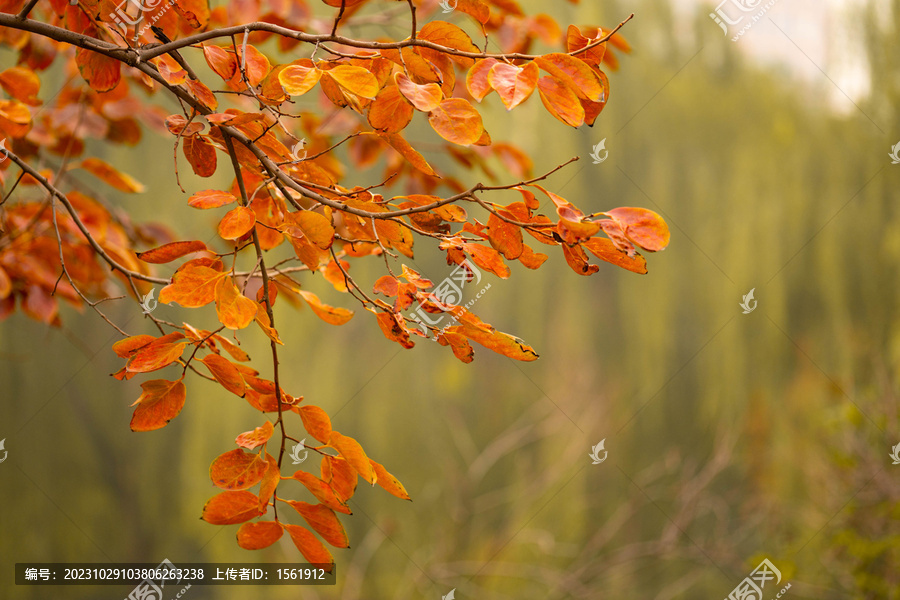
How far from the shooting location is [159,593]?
2012 mm

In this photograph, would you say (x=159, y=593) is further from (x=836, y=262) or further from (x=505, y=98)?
(x=836, y=262)

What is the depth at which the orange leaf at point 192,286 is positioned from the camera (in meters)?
0.47

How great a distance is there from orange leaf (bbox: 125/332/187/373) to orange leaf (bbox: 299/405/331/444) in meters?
0.11

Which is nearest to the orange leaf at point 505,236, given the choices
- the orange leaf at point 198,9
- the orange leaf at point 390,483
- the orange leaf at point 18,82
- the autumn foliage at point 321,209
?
the autumn foliage at point 321,209

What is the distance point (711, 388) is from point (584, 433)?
0.56 metres

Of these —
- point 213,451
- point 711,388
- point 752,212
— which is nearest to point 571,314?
point 711,388

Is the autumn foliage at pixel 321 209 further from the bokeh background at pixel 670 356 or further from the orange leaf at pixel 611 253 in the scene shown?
the bokeh background at pixel 670 356

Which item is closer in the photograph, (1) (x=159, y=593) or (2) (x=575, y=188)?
(1) (x=159, y=593)

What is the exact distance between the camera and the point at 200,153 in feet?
1.74

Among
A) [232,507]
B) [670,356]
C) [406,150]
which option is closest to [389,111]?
[406,150]

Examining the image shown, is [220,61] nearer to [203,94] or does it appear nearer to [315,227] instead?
[203,94]

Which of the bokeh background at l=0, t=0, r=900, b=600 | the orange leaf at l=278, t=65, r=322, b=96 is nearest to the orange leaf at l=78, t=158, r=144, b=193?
the orange leaf at l=278, t=65, r=322, b=96

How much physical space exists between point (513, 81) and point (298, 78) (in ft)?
0.53

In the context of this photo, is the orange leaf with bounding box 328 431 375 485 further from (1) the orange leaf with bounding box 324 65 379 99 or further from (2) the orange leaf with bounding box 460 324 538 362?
(1) the orange leaf with bounding box 324 65 379 99
